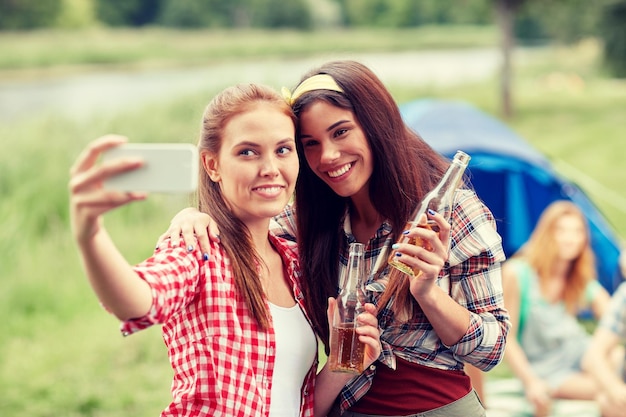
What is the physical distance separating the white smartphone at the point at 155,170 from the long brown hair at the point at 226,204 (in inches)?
21.9

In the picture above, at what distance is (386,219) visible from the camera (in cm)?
205

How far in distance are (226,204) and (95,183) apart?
669 millimetres

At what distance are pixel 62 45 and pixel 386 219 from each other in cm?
1728

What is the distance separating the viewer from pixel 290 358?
5.95 feet

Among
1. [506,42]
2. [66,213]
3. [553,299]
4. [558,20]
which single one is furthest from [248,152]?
[558,20]

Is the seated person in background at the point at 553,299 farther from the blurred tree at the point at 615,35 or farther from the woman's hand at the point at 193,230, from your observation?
the blurred tree at the point at 615,35

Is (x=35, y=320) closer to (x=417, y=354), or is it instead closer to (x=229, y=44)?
(x=417, y=354)

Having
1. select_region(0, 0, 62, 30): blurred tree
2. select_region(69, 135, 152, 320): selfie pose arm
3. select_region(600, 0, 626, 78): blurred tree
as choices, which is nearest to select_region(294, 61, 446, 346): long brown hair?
select_region(69, 135, 152, 320): selfie pose arm

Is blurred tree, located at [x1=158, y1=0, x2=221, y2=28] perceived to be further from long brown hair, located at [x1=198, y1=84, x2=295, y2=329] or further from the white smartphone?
the white smartphone

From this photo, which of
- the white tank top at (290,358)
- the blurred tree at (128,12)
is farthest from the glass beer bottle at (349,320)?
the blurred tree at (128,12)

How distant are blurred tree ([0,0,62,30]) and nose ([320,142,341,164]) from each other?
56.9ft

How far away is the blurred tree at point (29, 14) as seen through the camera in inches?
706

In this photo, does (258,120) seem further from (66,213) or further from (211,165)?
(66,213)

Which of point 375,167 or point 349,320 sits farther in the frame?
point 375,167
